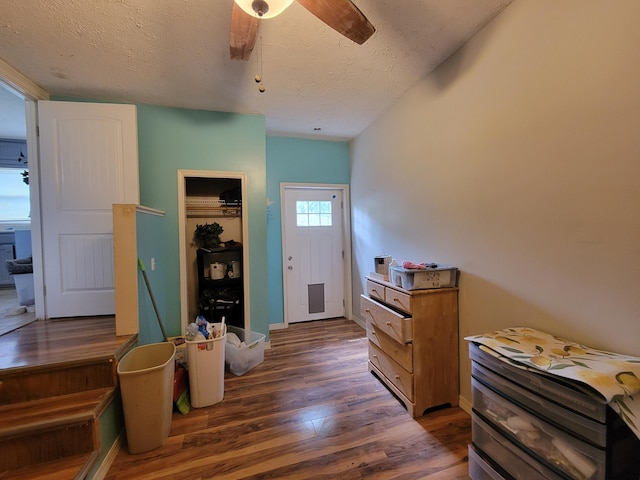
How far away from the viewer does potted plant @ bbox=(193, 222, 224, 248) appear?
118 inches

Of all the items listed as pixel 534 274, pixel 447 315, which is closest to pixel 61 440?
pixel 447 315

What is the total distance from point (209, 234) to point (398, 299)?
224cm

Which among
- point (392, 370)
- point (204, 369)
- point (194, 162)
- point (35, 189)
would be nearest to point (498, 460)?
point (392, 370)

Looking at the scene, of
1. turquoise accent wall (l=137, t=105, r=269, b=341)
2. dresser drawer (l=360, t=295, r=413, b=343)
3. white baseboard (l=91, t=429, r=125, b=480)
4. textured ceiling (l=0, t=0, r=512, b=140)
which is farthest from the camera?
turquoise accent wall (l=137, t=105, r=269, b=341)

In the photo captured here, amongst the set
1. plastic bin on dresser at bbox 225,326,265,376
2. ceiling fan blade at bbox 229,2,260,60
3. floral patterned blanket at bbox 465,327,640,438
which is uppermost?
ceiling fan blade at bbox 229,2,260,60

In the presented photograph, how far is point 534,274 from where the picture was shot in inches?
56.4

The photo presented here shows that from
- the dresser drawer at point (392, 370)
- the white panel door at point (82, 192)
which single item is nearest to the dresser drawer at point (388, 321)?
the dresser drawer at point (392, 370)

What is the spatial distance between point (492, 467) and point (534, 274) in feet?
3.34

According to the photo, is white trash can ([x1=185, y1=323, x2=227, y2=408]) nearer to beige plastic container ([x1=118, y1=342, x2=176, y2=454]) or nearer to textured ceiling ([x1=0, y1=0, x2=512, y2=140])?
beige plastic container ([x1=118, y1=342, x2=176, y2=454])

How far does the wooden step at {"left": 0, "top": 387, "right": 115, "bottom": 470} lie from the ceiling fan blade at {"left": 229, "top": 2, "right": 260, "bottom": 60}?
2.16m

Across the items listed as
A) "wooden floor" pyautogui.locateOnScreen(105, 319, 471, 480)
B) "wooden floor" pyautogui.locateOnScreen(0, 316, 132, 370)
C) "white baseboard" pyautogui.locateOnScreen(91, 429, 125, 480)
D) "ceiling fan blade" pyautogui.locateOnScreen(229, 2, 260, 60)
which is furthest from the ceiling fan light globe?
"white baseboard" pyautogui.locateOnScreen(91, 429, 125, 480)

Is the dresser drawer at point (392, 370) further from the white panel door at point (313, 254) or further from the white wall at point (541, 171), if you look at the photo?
the white panel door at point (313, 254)

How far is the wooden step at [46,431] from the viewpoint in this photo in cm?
123

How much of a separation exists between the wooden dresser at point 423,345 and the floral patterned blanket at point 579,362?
0.49 metres
